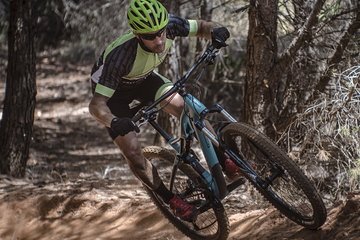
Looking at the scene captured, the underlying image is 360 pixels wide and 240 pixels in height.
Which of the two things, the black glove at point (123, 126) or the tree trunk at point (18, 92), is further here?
the tree trunk at point (18, 92)

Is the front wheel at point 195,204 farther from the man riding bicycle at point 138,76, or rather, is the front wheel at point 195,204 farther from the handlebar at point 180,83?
the handlebar at point 180,83

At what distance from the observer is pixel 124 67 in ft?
15.6

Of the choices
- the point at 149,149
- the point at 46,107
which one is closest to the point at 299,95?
the point at 149,149

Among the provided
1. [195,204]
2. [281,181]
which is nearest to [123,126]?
[195,204]

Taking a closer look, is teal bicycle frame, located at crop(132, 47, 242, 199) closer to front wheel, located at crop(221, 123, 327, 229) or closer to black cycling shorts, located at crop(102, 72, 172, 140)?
front wheel, located at crop(221, 123, 327, 229)

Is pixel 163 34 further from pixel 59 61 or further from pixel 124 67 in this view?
pixel 59 61

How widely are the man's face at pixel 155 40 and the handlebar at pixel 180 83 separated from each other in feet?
0.94

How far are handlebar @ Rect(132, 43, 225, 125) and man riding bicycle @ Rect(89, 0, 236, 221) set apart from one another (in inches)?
4.7

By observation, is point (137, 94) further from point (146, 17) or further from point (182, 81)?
point (146, 17)

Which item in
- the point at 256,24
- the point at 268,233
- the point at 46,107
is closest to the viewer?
→ the point at 268,233

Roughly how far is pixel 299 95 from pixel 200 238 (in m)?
2.23

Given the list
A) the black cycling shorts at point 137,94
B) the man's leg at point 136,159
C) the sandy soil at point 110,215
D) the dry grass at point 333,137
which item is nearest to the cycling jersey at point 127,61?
the black cycling shorts at point 137,94

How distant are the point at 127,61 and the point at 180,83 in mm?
449

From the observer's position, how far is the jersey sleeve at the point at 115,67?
467 centimetres
